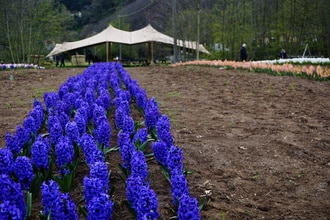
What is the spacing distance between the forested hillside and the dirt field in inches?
522

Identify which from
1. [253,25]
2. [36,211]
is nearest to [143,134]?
[36,211]

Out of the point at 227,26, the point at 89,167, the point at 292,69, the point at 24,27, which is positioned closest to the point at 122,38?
the point at 227,26

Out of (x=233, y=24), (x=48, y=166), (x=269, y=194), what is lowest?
(x=269, y=194)

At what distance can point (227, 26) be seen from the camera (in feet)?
91.1

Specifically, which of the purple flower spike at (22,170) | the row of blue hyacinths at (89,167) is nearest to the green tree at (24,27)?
the row of blue hyacinths at (89,167)

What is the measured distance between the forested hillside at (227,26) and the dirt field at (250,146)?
1326 centimetres

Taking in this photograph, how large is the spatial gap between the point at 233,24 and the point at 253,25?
2.85 m

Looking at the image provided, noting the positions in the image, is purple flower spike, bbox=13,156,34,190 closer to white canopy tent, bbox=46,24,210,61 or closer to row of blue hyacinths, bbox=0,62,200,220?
row of blue hyacinths, bbox=0,62,200,220

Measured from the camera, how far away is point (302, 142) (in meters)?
4.81

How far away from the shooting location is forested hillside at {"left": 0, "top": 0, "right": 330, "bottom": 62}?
21.2m

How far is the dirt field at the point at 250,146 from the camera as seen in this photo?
10.3 ft

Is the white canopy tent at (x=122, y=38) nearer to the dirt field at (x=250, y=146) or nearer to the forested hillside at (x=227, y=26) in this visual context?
the forested hillside at (x=227, y=26)

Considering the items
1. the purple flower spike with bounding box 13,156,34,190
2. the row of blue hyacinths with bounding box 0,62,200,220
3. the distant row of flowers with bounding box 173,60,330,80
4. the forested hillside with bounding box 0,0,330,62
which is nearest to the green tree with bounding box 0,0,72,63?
the forested hillside with bounding box 0,0,330,62

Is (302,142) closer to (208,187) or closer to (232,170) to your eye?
(232,170)
